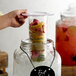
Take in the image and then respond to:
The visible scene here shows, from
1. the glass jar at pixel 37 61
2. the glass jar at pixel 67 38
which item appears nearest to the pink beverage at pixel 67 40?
the glass jar at pixel 67 38

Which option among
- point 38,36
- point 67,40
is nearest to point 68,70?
point 67,40

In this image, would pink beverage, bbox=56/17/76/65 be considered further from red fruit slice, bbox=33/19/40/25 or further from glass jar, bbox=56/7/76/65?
red fruit slice, bbox=33/19/40/25

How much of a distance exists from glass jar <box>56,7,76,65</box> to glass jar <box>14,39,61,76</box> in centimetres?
19

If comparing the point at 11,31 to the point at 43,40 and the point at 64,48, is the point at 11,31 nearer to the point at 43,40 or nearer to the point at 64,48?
the point at 64,48

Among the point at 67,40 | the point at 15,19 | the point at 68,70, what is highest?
the point at 15,19

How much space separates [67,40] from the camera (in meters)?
1.22

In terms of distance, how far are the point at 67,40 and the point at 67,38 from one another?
10 mm

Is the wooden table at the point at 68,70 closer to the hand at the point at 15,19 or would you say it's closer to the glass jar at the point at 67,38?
the glass jar at the point at 67,38

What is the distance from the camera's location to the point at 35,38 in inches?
40.4

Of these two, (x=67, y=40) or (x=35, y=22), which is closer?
(x=35, y=22)

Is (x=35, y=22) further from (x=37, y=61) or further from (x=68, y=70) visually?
(x=68, y=70)

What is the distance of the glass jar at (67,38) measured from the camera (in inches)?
47.9

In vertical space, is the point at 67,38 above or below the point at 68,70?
above

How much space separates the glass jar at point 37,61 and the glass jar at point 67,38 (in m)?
0.19
